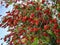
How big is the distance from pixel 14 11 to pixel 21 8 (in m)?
0.17

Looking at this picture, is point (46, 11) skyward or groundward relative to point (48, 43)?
skyward

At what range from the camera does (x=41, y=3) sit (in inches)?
245

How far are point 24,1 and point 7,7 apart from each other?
486 millimetres

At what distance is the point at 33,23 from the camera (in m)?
5.97

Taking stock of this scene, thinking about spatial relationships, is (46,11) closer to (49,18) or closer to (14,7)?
(49,18)

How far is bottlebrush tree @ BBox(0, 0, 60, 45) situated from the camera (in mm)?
5888

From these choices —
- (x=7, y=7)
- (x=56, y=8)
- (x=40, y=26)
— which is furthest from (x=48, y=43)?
(x=7, y=7)

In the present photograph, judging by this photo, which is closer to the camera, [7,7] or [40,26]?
[40,26]

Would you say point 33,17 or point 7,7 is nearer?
point 33,17

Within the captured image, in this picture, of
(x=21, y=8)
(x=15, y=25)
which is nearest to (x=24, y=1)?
(x=21, y=8)

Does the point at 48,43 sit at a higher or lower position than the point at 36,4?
lower

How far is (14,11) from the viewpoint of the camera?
634cm

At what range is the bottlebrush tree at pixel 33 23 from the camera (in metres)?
5.89

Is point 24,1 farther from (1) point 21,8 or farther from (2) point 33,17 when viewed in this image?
(2) point 33,17
